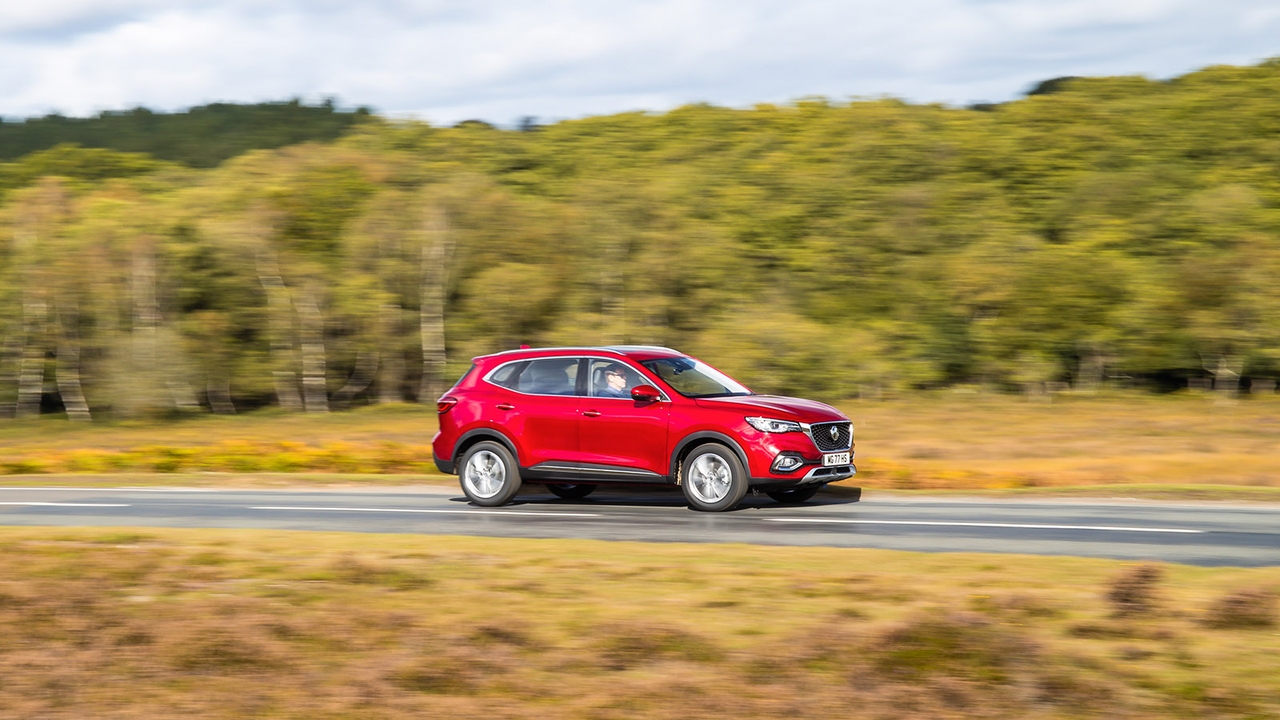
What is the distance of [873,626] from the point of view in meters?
7.48

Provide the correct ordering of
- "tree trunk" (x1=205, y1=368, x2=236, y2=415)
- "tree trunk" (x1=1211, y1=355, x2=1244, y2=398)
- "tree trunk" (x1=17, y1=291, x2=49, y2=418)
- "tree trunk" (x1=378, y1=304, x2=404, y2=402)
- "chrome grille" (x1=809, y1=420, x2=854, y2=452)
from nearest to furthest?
"chrome grille" (x1=809, y1=420, x2=854, y2=452), "tree trunk" (x1=1211, y1=355, x2=1244, y2=398), "tree trunk" (x1=17, y1=291, x2=49, y2=418), "tree trunk" (x1=378, y1=304, x2=404, y2=402), "tree trunk" (x1=205, y1=368, x2=236, y2=415)

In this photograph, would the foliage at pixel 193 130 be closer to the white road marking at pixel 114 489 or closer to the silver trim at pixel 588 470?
the white road marking at pixel 114 489

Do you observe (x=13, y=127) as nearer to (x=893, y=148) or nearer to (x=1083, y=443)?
(x=893, y=148)

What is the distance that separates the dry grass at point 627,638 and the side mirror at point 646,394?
12.3 ft

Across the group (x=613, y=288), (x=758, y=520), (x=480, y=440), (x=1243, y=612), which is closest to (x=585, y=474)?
(x=480, y=440)

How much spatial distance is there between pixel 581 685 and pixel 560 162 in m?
97.0

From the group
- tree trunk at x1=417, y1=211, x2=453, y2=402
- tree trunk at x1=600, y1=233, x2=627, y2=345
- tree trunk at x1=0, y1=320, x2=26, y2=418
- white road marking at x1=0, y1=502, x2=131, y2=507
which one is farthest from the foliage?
white road marking at x1=0, y1=502, x2=131, y2=507

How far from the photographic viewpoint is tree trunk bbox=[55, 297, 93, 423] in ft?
200

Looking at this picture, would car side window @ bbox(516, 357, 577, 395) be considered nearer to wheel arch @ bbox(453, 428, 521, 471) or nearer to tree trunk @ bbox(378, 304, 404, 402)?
wheel arch @ bbox(453, 428, 521, 471)

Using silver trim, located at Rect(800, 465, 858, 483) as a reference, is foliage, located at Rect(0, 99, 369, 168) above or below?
above

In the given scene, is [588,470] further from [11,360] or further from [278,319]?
[11,360]

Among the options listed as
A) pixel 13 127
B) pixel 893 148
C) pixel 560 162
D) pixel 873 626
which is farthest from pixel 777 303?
pixel 13 127

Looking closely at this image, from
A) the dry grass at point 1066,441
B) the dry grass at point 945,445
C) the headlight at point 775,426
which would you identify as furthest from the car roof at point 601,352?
the dry grass at point 1066,441

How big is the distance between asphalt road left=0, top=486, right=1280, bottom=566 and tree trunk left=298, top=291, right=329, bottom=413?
148 ft
